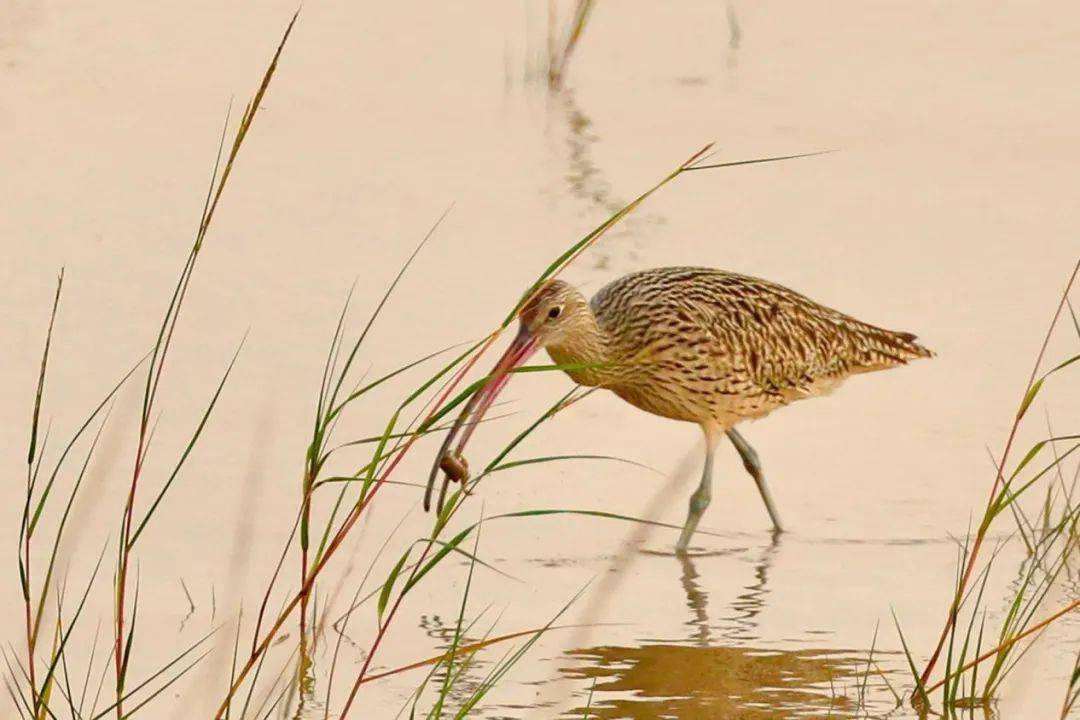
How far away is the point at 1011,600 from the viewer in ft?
22.0

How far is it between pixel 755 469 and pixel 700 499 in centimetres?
21

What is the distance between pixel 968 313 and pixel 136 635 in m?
4.56

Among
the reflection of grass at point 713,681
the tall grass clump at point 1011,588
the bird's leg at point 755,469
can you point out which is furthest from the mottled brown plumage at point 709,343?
the reflection of grass at point 713,681

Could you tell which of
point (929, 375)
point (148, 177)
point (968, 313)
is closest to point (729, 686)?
point (929, 375)

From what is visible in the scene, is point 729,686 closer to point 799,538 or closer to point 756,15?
point 799,538

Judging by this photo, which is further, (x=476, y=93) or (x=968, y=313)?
(x=476, y=93)

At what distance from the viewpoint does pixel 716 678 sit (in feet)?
20.0

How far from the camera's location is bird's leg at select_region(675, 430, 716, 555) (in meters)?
7.56

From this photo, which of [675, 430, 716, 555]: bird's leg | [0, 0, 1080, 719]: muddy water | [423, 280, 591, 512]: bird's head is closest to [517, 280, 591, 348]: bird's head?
[423, 280, 591, 512]: bird's head

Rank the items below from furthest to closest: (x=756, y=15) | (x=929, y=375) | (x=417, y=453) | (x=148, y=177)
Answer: (x=756, y=15), (x=148, y=177), (x=929, y=375), (x=417, y=453)

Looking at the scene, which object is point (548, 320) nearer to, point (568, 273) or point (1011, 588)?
point (1011, 588)

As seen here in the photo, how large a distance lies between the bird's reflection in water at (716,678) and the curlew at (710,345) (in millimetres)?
1609

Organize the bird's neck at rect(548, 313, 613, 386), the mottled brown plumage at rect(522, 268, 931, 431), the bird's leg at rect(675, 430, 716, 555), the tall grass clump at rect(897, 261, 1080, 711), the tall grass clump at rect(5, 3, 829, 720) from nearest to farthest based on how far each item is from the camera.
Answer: the tall grass clump at rect(5, 3, 829, 720), the tall grass clump at rect(897, 261, 1080, 711), the bird's leg at rect(675, 430, 716, 555), the bird's neck at rect(548, 313, 613, 386), the mottled brown plumage at rect(522, 268, 931, 431)

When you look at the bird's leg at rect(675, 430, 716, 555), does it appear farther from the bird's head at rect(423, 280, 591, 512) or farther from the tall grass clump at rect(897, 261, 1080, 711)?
the tall grass clump at rect(897, 261, 1080, 711)
